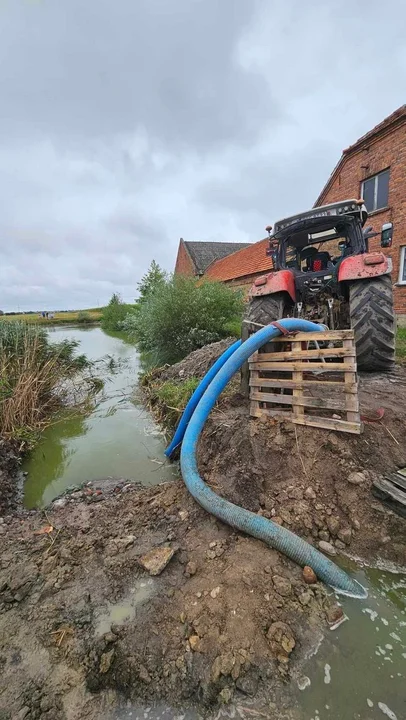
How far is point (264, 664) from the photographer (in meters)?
1.59

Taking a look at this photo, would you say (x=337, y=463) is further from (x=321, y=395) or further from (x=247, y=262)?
(x=247, y=262)

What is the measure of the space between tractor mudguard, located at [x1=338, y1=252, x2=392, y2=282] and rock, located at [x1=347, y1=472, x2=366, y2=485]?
2.43 m

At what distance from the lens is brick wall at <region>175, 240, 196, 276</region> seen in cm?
2705

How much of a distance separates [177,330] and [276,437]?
7.56m

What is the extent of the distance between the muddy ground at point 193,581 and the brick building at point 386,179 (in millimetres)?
8532

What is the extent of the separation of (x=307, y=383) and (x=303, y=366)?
0.17 meters

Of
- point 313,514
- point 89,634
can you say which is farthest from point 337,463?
point 89,634

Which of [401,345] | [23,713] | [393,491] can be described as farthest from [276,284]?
[401,345]

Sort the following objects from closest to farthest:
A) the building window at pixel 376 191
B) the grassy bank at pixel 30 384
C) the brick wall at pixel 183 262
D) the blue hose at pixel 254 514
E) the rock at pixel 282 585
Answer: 1. the rock at pixel 282 585
2. the blue hose at pixel 254 514
3. the grassy bank at pixel 30 384
4. the building window at pixel 376 191
5. the brick wall at pixel 183 262

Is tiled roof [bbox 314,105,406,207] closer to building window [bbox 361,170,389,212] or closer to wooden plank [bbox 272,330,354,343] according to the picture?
building window [bbox 361,170,389,212]

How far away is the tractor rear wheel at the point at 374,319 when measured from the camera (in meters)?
3.78

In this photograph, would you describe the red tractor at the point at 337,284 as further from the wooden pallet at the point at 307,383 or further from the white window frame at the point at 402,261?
the white window frame at the point at 402,261

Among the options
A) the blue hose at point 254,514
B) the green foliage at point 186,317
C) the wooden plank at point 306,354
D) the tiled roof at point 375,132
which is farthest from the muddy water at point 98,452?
the tiled roof at point 375,132

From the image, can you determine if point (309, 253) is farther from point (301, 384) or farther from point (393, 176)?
point (393, 176)
